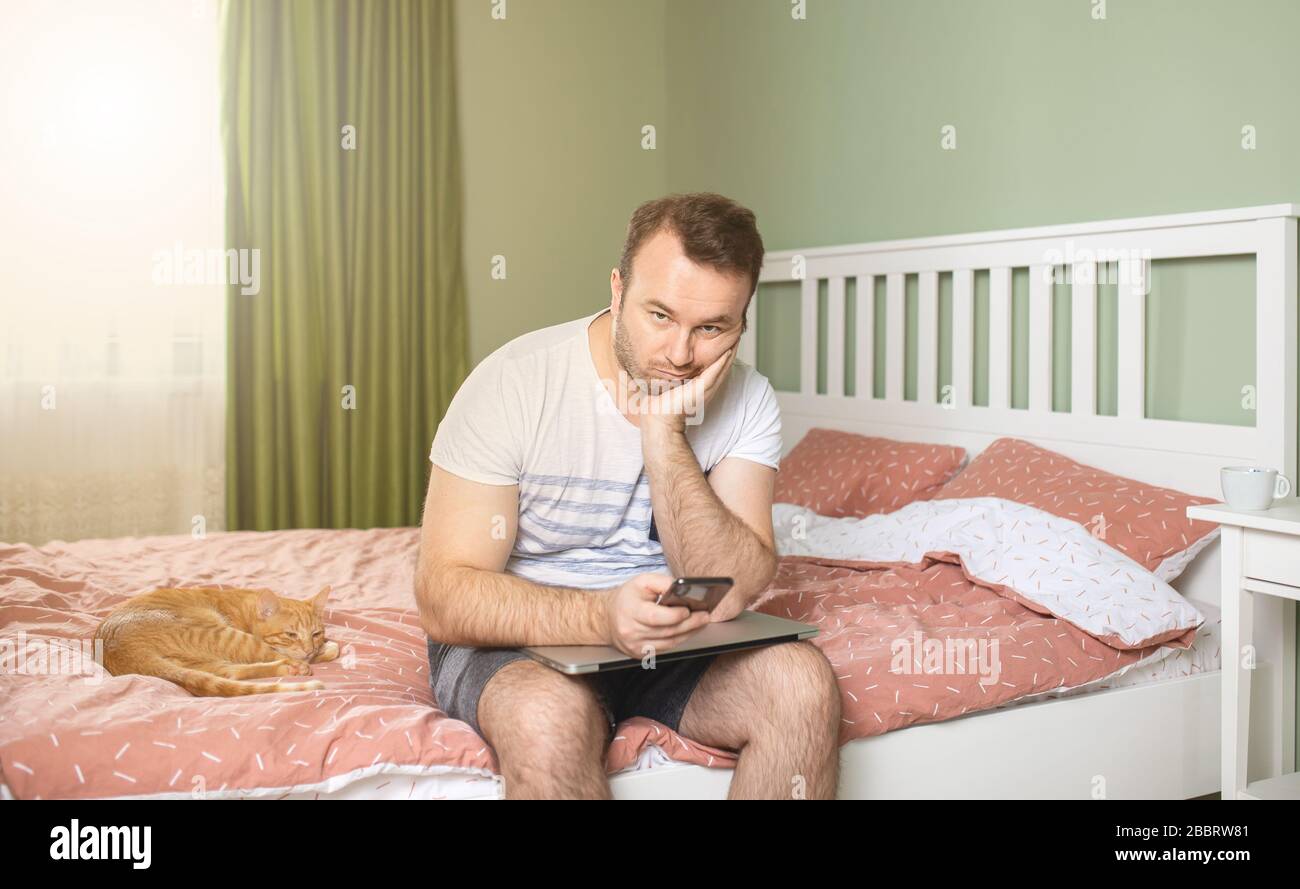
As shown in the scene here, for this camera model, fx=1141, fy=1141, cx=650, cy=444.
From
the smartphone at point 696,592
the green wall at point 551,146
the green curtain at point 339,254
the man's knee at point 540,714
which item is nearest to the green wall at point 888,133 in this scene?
the green wall at point 551,146

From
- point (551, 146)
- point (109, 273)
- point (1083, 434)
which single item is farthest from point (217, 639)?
point (551, 146)

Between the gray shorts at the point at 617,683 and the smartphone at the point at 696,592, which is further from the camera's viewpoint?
the gray shorts at the point at 617,683

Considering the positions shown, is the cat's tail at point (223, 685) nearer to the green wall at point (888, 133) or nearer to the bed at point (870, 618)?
the bed at point (870, 618)

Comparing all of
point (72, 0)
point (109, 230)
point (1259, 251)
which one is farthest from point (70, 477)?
point (1259, 251)

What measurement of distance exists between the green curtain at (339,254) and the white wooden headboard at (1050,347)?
46.7 inches

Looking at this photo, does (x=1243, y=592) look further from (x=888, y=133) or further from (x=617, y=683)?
(x=888, y=133)

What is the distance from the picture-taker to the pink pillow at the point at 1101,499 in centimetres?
193

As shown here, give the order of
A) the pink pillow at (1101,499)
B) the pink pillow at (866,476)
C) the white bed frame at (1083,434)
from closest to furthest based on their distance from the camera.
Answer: the white bed frame at (1083,434) → the pink pillow at (1101,499) → the pink pillow at (866,476)

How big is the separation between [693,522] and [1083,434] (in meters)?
1.13

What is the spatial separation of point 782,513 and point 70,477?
6.82 feet

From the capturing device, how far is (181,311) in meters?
3.32

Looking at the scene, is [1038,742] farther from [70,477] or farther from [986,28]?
[70,477]

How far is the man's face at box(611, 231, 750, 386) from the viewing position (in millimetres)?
1480

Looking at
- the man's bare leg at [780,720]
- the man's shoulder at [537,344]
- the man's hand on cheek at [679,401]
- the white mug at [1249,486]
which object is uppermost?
the man's shoulder at [537,344]
